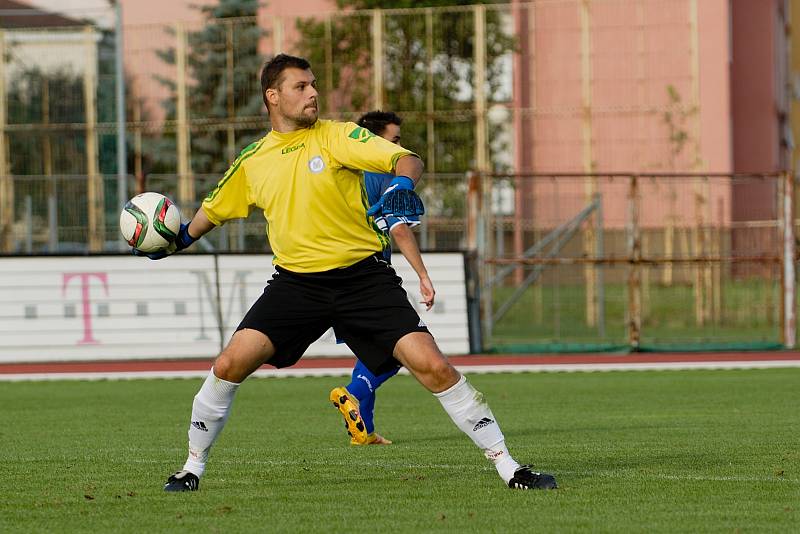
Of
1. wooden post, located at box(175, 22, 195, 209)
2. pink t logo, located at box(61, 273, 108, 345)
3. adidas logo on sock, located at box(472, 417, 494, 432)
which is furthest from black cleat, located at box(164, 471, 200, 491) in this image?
wooden post, located at box(175, 22, 195, 209)

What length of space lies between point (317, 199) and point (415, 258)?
573mm

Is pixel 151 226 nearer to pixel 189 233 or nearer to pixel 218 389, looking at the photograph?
pixel 189 233

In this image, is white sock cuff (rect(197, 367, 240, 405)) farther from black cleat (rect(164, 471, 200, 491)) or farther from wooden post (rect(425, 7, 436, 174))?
wooden post (rect(425, 7, 436, 174))

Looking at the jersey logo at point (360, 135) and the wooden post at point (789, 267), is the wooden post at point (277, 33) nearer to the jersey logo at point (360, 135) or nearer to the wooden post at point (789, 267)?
the wooden post at point (789, 267)

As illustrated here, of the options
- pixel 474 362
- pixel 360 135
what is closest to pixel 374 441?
pixel 360 135

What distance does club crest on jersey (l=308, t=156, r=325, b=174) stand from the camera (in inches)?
296

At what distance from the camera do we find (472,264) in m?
20.5

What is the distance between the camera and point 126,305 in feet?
64.7

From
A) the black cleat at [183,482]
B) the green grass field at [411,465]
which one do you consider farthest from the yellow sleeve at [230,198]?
the green grass field at [411,465]

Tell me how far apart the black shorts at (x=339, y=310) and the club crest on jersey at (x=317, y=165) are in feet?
1.67

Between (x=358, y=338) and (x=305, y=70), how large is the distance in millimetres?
1379

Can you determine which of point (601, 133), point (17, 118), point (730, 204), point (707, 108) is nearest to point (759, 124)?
point (707, 108)

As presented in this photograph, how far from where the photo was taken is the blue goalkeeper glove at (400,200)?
706 cm

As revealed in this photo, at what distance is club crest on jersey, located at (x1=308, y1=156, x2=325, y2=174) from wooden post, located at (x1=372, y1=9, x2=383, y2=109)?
24.4m
